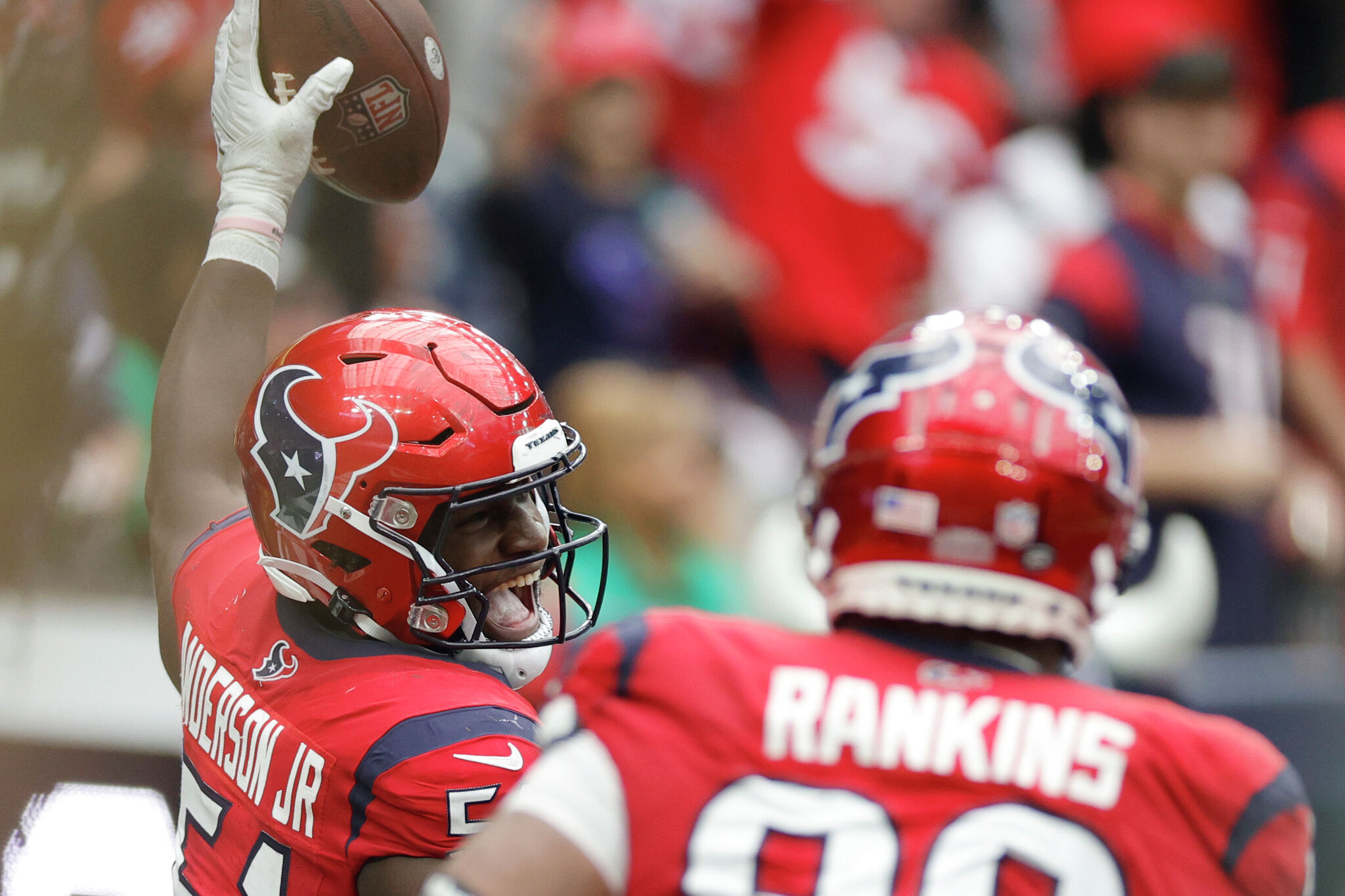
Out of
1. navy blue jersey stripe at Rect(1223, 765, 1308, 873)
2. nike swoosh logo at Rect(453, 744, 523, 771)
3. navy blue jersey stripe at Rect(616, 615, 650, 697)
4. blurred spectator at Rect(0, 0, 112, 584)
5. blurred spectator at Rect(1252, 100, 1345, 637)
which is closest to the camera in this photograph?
navy blue jersey stripe at Rect(1223, 765, 1308, 873)

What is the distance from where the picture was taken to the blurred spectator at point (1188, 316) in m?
4.41

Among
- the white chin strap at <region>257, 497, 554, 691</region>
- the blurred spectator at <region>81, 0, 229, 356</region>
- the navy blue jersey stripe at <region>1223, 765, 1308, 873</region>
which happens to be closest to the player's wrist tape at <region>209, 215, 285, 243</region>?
the white chin strap at <region>257, 497, 554, 691</region>

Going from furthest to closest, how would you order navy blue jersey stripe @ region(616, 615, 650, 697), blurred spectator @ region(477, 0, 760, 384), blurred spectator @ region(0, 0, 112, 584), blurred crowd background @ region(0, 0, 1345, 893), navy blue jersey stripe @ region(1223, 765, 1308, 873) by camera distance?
1. blurred spectator @ region(477, 0, 760, 384)
2. blurred crowd background @ region(0, 0, 1345, 893)
3. blurred spectator @ region(0, 0, 112, 584)
4. navy blue jersey stripe @ region(616, 615, 650, 697)
5. navy blue jersey stripe @ region(1223, 765, 1308, 873)

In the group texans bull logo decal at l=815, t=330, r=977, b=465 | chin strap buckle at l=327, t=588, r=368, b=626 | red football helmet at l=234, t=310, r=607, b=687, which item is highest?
texans bull logo decal at l=815, t=330, r=977, b=465

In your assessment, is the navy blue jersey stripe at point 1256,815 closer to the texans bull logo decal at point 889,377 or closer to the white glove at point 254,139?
the texans bull logo decal at point 889,377

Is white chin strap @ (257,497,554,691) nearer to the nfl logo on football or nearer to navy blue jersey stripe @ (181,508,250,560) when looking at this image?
navy blue jersey stripe @ (181,508,250,560)

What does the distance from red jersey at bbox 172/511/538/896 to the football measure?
705mm

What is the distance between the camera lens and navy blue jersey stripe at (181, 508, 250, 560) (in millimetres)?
2307

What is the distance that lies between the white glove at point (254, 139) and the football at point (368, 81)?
0.12ft

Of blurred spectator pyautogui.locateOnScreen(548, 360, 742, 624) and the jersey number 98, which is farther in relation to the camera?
blurred spectator pyautogui.locateOnScreen(548, 360, 742, 624)

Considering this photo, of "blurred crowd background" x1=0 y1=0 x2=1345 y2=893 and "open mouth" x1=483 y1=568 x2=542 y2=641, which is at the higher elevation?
"blurred crowd background" x1=0 y1=0 x2=1345 y2=893

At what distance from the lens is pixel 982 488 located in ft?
4.58

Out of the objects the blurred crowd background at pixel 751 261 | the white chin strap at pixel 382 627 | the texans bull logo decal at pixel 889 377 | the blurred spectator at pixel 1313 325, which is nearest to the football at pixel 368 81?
the white chin strap at pixel 382 627

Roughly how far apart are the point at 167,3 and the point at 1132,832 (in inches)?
138
